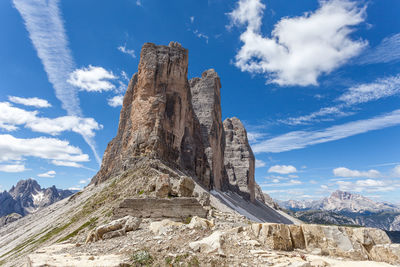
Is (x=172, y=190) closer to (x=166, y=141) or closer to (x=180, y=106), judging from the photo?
(x=166, y=141)

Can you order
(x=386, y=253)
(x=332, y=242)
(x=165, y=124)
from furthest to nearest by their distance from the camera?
(x=165, y=124) → (x=332, y=242) → (x=386, y=253)

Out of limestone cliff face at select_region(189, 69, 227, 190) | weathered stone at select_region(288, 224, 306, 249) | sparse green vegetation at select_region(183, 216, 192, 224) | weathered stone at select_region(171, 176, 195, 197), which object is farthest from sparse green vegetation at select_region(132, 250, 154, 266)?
limestone cliff face at select_region(189, 69, 227, 190)

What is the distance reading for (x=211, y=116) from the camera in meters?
83.9

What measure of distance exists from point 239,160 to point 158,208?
9152 cm

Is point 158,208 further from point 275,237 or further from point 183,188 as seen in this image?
point 275,237

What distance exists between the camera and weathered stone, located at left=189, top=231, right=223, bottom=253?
8664 mm

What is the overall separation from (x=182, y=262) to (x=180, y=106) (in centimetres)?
4691

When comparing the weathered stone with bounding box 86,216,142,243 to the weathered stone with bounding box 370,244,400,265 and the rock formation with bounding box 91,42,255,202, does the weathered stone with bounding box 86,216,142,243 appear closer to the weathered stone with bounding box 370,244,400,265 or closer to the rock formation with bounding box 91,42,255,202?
the weathered stone with bounding box 370,244,400,265

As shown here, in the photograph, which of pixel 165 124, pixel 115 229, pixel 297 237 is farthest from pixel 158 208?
pixel 165 124

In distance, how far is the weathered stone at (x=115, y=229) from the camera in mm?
12383

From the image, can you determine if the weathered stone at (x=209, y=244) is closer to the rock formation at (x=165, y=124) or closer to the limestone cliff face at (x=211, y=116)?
the rock formation at (x=165, y=124)

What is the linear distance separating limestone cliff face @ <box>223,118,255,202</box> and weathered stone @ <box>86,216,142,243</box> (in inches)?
3226

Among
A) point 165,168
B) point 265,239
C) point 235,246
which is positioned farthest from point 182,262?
point 165,168

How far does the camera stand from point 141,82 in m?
51.9
